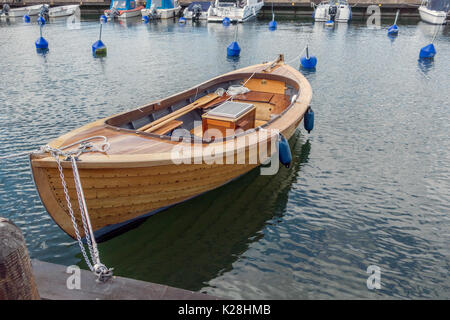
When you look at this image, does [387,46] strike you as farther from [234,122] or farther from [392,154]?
[234,122]

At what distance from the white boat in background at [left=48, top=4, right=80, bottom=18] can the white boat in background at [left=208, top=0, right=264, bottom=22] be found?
23765 millimetres

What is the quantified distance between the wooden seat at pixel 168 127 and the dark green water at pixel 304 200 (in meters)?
2.36

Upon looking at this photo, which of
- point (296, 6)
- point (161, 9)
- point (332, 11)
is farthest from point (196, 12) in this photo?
point (332, 11)

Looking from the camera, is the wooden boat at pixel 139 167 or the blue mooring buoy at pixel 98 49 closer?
the wooden boat at pixel 139 167

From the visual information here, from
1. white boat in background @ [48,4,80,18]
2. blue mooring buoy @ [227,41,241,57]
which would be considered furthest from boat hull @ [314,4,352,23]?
white boat in background @ [48,4,80,18]

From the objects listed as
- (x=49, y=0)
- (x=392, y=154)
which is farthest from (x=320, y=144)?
(x=49, y=0)

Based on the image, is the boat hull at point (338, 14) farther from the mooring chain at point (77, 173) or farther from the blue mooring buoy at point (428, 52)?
the mooring chain at point (77, 173)

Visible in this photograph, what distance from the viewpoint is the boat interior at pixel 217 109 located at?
1047 cm

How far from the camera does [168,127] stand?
1104 centimetres

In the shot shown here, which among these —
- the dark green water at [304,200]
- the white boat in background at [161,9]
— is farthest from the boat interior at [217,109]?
the white boat in background at [161,9]

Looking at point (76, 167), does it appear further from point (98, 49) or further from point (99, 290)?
point (98, 49)

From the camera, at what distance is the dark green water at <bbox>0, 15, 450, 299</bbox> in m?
7.99

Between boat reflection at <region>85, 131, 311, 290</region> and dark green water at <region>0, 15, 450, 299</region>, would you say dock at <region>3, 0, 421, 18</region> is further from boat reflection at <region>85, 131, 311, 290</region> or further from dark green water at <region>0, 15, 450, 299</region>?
boat reflection at <region>85, 131, 311, 290</region>

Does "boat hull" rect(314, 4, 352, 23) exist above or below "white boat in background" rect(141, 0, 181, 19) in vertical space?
below
